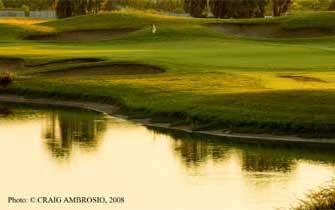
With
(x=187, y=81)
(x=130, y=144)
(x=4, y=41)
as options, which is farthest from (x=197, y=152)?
(x=4, y=41)

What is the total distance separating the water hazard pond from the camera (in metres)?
34.0

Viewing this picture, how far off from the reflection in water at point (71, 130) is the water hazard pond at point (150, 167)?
47 millimetres

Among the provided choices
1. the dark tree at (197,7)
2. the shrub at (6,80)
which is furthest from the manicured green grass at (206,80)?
the dark tree at (197,7)

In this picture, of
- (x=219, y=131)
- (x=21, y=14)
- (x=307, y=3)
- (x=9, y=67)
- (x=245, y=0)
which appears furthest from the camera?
(x=307, y=3)

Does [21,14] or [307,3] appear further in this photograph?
[307,3]

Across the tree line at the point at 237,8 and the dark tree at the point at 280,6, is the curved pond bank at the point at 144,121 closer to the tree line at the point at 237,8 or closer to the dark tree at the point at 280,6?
the tree line at the point at 237,8

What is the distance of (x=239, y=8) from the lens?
13775 cm

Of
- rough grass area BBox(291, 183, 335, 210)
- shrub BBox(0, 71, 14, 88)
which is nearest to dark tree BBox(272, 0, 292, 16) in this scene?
shrub BBox(0, 71, 14, 88)

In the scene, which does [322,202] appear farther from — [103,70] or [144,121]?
[103,70]

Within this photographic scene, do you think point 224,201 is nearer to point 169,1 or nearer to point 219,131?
point 219,131

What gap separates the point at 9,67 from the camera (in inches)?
2913

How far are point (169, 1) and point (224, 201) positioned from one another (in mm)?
161664

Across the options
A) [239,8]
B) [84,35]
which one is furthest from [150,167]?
[239,8]

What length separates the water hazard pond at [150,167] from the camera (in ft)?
111
